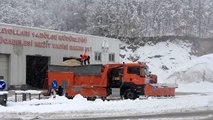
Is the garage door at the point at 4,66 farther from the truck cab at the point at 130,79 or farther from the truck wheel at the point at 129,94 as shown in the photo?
the truck wheel at the point at 129,94

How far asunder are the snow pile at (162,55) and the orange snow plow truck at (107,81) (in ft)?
127

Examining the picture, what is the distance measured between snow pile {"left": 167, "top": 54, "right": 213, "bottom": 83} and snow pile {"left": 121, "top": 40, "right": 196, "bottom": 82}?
14.1 metres

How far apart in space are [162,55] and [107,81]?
45.3 meters

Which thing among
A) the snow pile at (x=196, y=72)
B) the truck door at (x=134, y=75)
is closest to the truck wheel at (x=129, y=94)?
the truck door at (x=134, y=75)

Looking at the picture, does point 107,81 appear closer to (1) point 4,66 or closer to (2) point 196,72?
(1) point 4,66

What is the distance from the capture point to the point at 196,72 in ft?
173

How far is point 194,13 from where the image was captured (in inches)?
3543

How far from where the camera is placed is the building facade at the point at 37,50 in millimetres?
44188

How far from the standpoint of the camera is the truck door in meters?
30.9

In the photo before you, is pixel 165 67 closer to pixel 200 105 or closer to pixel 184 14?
pixel 184 14

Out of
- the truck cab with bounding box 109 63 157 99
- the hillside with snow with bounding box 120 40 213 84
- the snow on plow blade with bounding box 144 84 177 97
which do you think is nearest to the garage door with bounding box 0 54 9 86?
the truck cab with bounding box 109 63 157 99

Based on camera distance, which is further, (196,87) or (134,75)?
(196,87)

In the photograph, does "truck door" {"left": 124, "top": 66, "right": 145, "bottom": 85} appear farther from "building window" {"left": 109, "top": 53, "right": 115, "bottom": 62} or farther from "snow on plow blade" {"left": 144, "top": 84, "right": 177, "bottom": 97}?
"building window" {"left": 109, "top": 53, "right": 115, "bottom": 62}

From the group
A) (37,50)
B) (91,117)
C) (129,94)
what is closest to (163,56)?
(37,50)
